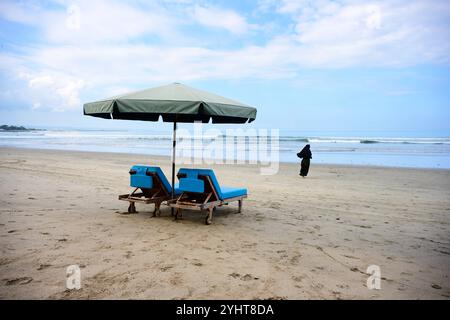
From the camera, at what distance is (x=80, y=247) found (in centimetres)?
477

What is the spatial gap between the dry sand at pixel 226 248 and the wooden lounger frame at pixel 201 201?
282 millimetres

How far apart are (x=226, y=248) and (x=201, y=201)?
1718 millimetres

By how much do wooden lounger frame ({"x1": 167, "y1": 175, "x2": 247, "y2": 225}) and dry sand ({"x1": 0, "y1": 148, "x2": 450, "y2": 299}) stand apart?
11.1 inches

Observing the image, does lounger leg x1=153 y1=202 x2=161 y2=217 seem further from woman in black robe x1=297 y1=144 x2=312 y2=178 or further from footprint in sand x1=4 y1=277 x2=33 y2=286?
woman in black robe x1=297 y1=144 x2=312 y2=178

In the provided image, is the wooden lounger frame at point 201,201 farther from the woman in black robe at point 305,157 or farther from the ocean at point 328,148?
the ocean at point 328,148

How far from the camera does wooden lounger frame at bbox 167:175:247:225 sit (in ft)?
20.1

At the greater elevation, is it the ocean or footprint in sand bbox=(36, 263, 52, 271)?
the ocean

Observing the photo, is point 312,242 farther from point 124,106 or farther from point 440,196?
point 440,196

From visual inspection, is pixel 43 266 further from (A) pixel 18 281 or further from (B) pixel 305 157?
(B) pixel 305 157

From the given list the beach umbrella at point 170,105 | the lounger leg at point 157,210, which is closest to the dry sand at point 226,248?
the lounger leg at point 157,210

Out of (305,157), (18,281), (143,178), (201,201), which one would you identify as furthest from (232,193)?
(305,157)

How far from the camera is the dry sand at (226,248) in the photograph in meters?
3.68

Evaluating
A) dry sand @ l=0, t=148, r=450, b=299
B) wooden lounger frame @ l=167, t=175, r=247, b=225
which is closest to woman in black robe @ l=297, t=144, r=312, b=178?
dry sand @ l=0, t=148, r=450, b=299
